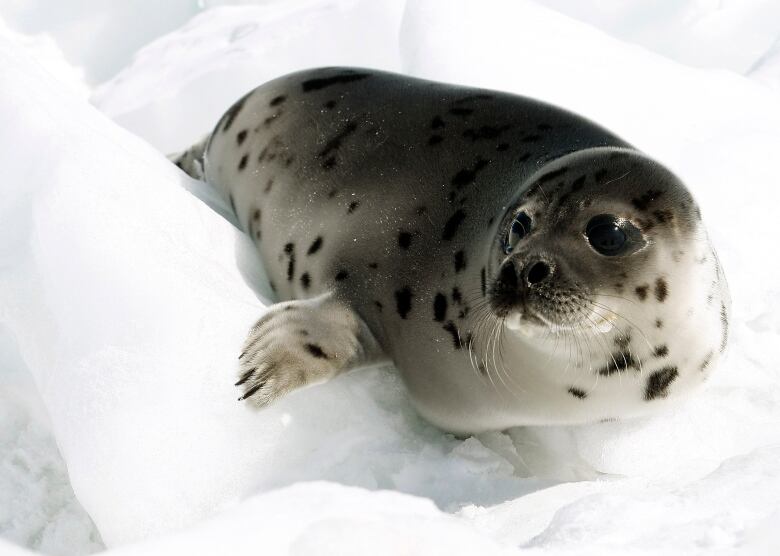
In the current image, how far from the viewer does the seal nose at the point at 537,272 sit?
1970 millimetres

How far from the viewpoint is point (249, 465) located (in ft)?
7.04

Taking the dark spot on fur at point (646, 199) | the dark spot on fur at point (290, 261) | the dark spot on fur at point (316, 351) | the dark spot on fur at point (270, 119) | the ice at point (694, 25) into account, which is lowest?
the ice at point (694, 25)

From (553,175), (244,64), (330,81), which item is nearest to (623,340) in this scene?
(553,175)

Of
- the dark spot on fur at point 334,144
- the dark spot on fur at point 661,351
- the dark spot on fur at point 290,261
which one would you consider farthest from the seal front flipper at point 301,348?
the dark spot on fur at point 661,351

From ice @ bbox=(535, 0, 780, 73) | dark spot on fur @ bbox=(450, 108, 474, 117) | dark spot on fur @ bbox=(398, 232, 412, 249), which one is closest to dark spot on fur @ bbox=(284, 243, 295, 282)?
dark spot on fur @ bbox=(398, 232, 412, 249)

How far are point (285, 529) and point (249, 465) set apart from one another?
80cm

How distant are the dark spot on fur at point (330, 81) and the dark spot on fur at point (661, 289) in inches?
58.4

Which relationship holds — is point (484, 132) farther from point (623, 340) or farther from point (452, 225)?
point (623, 340)

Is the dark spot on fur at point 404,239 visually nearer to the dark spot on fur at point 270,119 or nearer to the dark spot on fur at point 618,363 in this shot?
the dark spot on fur at point 618,363

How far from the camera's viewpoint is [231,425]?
2178mm

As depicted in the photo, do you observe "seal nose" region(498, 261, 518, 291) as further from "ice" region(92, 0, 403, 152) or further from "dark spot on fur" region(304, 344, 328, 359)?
"ice" region(92, 0, 403, 152)

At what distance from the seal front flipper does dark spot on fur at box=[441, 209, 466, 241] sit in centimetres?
32

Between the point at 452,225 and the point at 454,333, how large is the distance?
291 millimetres

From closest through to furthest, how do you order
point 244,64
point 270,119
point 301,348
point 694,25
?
1. point 301,348
2. point 270,119
3. point 244,64
4. point 694,25
